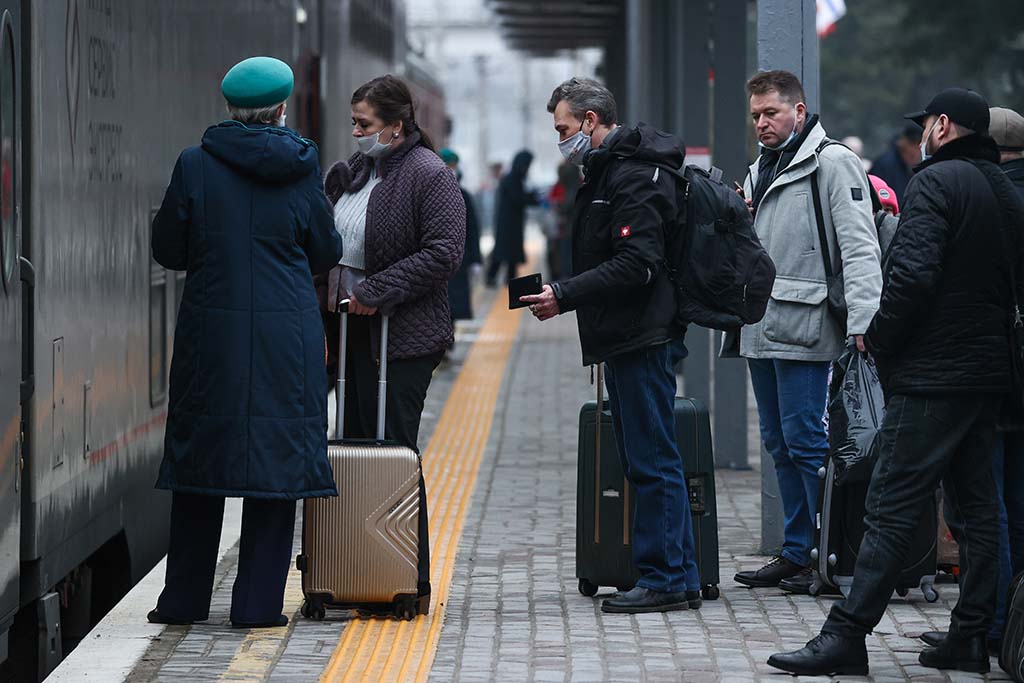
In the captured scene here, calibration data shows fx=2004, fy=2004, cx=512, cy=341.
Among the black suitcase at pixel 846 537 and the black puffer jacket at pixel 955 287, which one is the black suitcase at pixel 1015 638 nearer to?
the black puffer jacket at pixel 955 287

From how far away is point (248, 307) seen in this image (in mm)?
5898

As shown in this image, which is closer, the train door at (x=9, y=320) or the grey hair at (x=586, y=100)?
the train door at (x=9, y=320)

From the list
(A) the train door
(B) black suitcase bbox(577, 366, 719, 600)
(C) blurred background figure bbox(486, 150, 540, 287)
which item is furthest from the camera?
(C) blurred background figure bbox(486, 150, 540, 287)

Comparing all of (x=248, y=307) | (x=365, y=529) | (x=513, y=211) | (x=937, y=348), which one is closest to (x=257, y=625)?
(x=365, y=529)

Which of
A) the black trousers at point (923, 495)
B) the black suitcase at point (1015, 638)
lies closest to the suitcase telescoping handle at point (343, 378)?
the black trousers at point (923, 495)

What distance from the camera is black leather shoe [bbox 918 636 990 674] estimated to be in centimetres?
558

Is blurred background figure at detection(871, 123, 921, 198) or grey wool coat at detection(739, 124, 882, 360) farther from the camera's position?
blurred background figure at detection(871, 123, 921, 198)

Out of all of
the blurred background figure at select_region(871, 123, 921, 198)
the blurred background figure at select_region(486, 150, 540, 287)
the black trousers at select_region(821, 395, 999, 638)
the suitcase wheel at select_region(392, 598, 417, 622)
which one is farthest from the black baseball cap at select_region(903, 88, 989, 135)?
the blurred background figure at select_region(486, 150, 540, 287)

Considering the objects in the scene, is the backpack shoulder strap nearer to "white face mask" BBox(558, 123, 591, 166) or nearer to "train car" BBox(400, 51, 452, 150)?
"white face mask" BBox(558, 123, 591, 166)

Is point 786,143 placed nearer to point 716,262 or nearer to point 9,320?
point 716,262

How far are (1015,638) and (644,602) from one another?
4.59ft

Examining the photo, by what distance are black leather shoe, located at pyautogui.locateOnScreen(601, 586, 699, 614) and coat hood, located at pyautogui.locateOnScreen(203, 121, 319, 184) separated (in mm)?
1723

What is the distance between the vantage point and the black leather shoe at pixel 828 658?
5.47m

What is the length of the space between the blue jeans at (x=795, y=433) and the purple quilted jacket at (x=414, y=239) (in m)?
1.24
